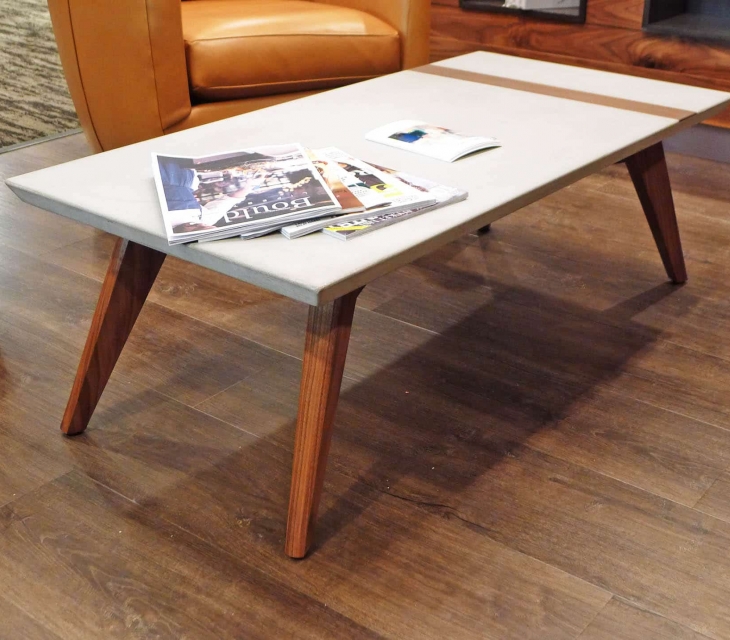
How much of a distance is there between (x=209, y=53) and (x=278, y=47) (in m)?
0.16

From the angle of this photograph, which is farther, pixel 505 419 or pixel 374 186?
pixel 505 419

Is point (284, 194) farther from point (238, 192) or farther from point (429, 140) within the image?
point (429, 140)

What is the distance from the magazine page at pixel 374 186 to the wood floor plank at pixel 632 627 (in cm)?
53

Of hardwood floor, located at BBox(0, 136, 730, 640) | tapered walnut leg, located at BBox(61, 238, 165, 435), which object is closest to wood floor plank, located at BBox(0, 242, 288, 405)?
hardwood floor, located at BBox(0, 136, 730, 640)

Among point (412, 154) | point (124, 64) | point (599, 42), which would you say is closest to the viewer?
point (412, 154)

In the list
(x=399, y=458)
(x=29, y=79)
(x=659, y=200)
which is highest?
(x=659, y=200)

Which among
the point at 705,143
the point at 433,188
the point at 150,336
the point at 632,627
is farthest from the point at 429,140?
the point at 705,143

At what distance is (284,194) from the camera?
115 cm

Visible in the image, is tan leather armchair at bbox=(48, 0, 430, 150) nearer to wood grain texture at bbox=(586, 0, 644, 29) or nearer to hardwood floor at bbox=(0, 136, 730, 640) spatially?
hardwood floor at bbox=(0, 136, 730, 640)

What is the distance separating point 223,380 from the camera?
1.53 meters

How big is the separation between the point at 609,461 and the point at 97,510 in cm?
71

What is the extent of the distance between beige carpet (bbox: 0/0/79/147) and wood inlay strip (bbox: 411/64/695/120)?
1396 millimetres

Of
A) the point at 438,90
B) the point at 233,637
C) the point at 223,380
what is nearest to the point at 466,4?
the point at 438,90

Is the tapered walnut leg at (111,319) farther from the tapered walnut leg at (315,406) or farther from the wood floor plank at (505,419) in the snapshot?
the tapered walnut leg at (315,406)
